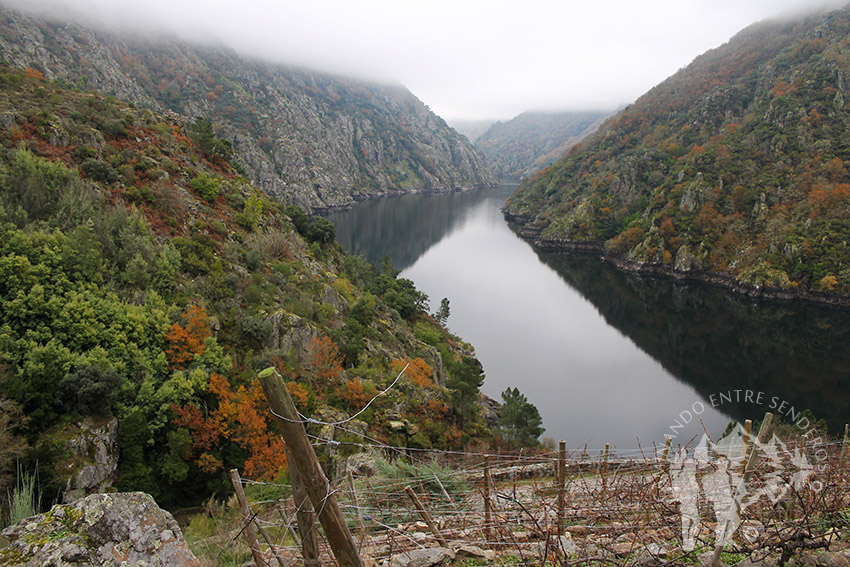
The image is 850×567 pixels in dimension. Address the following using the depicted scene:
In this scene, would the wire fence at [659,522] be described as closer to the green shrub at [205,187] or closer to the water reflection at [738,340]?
the water reflection at [738,340]

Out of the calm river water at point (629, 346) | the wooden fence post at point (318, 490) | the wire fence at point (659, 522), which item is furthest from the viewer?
the calm river water at point (629, 346)

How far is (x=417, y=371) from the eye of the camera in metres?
26.2

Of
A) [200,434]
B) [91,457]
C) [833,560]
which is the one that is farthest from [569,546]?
[91,457]

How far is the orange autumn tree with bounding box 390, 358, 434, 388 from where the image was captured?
24841 mm

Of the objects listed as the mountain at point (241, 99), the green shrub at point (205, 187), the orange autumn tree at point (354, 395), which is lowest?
the orange autumn tree at point (354, 395)

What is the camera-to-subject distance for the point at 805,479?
231 inches

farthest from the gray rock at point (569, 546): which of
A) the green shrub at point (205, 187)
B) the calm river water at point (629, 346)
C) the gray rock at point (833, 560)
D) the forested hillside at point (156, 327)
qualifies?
the green shrub at point (205, 187)

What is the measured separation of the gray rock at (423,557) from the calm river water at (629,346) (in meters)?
12.7

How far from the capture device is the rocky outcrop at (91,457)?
12.8 metres

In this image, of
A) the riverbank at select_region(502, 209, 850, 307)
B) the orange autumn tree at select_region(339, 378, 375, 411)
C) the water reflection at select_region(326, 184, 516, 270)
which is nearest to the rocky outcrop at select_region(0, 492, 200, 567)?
the orange autumn tree at select_region(339, 378, 375, 411)

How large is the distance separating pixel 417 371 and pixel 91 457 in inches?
634

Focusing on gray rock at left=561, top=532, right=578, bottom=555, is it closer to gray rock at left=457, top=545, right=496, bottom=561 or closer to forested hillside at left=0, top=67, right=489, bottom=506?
gray rock at left=457, top=545, right=496, bottom=561

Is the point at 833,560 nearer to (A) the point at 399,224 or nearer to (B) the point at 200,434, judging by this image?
(B) the point at 200,434

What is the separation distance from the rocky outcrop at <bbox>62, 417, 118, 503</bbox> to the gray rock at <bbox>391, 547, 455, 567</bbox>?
1243cm
